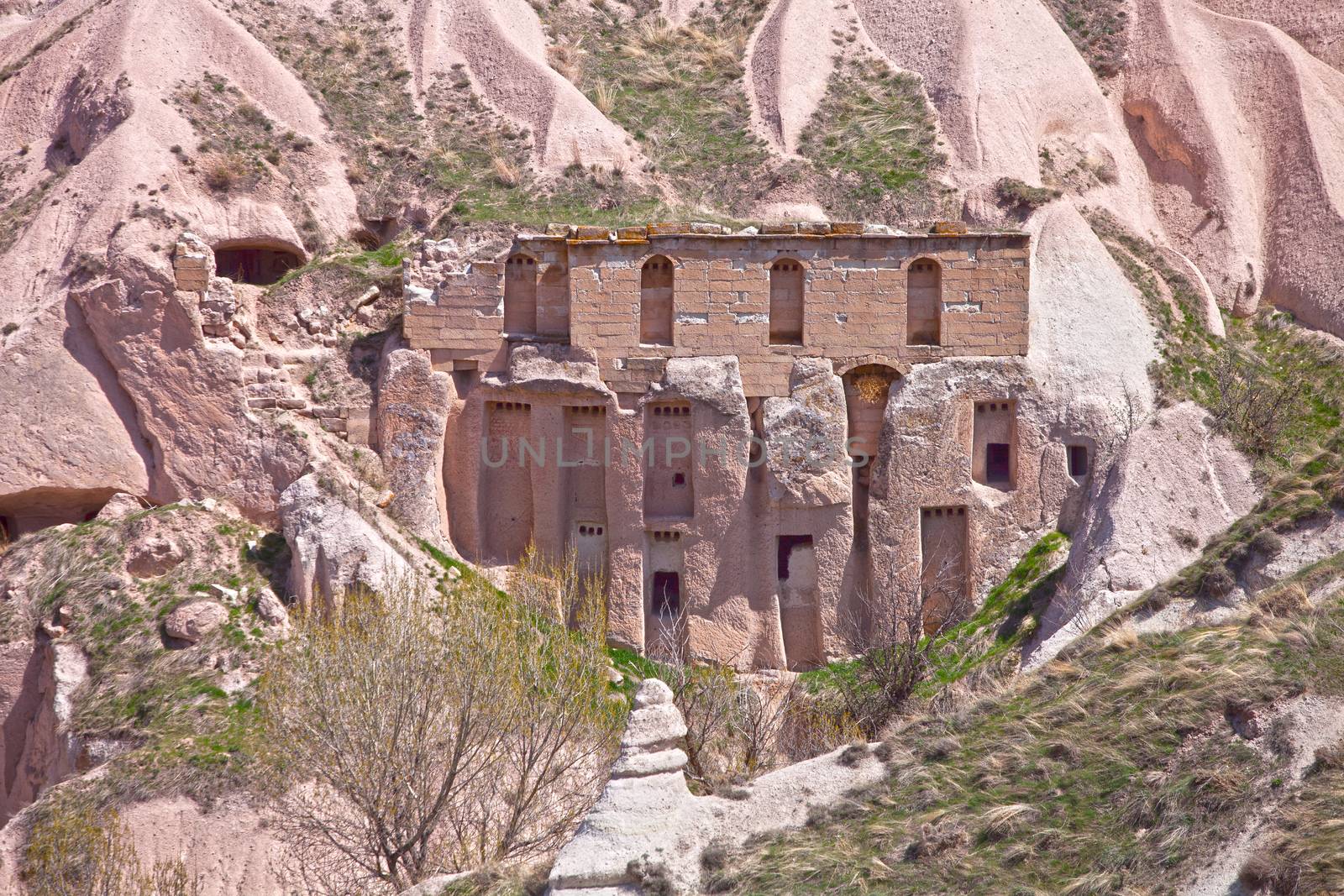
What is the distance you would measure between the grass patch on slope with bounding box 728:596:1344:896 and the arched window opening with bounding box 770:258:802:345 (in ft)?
42.1

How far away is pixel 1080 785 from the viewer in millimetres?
22516

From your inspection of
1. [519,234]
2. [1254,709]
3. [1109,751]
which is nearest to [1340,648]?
[1254,709]

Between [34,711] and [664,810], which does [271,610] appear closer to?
[34,711]

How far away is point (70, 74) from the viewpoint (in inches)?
1673

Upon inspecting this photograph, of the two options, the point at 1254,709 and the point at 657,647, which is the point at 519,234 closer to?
the point at 657,647

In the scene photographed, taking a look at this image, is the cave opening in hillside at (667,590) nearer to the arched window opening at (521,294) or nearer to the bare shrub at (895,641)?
the bare shrub at (895,641)

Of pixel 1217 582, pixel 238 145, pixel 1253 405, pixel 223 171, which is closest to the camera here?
pixel 1217 582

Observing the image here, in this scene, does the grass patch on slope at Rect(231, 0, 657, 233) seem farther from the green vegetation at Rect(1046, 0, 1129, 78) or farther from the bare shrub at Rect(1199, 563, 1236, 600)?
the bare shrub at Rect(1199, 563, 1236, 600)

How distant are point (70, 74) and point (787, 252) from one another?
1887cm

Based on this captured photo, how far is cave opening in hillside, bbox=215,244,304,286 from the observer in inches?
1606

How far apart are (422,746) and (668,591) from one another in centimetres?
1037

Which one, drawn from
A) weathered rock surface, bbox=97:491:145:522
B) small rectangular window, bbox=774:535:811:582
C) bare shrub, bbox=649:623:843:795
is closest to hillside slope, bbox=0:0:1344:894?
weathered rock surface, bbox=97:491:145:522

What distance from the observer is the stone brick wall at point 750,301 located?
36.0 metres

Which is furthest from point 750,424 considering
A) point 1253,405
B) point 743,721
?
point 1253,405
